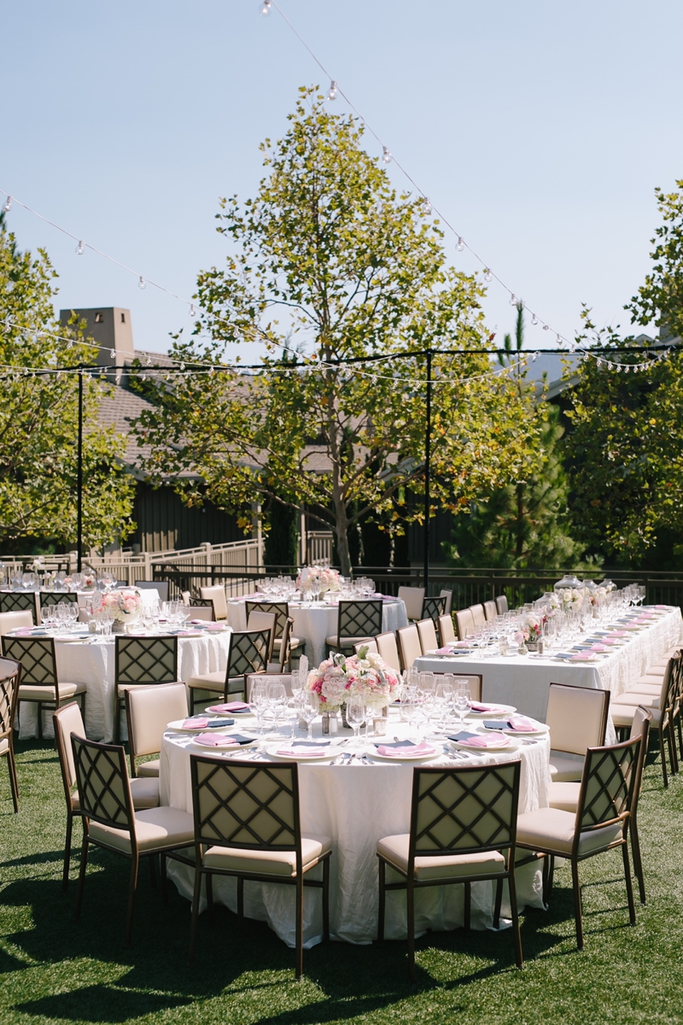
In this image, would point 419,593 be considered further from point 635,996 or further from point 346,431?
point 635,996

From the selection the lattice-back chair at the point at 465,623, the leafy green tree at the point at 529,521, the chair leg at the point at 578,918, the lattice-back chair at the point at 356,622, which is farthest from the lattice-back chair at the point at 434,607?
the chair leg at the point at 578,918

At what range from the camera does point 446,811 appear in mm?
4996

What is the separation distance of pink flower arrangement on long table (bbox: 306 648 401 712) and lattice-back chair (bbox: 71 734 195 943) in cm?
103

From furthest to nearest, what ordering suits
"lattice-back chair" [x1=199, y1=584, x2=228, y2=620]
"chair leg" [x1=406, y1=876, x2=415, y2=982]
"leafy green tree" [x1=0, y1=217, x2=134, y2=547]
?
"leafy green tree" [x1=0, y1=217, x2=134, y2=547]
"lattice-back chair" [x1=199, y1=584, x2=228, y2=620]
"chair leg" [x1=406, y1=876, x2=415, y2=982]

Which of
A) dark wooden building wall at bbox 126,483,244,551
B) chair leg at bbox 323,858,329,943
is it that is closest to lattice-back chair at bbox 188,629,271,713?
chair leg at bbox 323,858,329,943

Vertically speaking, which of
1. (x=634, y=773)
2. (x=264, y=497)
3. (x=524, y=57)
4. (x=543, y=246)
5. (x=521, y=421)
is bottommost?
(x=634, y=773)

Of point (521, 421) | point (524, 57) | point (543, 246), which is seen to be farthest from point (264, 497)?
point (524, 57)

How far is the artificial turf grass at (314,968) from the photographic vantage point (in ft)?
15.0

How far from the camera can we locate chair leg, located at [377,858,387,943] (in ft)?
17.0

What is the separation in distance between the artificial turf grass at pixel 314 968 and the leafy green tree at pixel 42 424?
505 inches

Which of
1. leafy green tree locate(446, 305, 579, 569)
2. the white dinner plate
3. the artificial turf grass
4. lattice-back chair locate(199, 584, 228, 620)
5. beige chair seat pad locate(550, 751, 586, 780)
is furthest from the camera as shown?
leafy green tree locate(446, 305, 579, 569)

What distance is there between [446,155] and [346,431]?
7533mm

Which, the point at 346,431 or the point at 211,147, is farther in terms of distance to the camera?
the point at 346,431

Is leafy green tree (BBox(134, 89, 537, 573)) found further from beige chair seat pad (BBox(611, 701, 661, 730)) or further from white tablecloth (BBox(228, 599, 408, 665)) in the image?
beige chair seat pad (BBox(611, 701, 661, 730))
